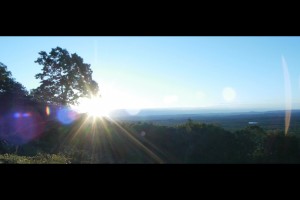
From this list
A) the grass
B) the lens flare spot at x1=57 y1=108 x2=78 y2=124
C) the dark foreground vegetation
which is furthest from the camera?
the lens flare spot at x1=57 y1=108 x2=78 y2=124

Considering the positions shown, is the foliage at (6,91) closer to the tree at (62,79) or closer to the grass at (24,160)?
the tree at (62,79)

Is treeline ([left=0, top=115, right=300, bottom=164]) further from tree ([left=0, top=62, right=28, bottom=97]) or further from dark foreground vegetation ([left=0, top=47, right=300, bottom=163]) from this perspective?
tree ([left=0, top=62, right=28, bottom=97])

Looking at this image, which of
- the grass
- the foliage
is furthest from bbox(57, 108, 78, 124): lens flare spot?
the grass

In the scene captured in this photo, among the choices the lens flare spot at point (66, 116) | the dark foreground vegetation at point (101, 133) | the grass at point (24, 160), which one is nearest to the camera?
the grass at point (24, 160)

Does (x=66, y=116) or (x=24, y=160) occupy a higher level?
(x=66, y=116)

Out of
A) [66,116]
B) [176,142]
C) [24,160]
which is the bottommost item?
[176,142]

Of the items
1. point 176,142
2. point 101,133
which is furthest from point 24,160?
point 176,142

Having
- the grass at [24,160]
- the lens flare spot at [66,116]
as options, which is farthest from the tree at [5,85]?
the grass at [24,160]

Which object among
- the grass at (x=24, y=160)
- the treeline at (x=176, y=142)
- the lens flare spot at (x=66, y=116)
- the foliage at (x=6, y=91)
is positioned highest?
the foliage at (x=6, y=91)

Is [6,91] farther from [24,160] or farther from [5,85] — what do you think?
[24,160]
